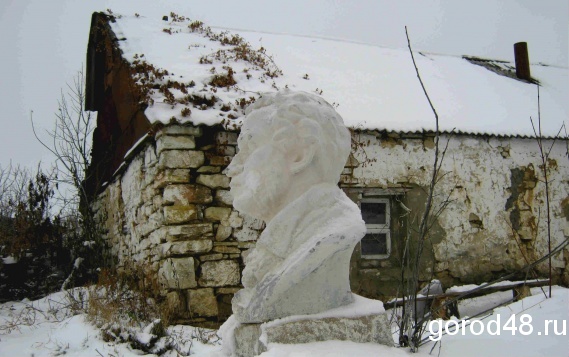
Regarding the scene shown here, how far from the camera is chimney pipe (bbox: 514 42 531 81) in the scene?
451 inches

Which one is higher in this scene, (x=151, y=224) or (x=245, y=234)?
(x=151, y=224)

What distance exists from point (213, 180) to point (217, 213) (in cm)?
37

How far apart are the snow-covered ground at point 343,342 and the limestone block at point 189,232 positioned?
3.06ft

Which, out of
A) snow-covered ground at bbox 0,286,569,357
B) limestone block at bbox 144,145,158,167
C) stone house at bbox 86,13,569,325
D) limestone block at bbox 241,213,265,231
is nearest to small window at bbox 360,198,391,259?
stone house at bbox 86,13,569,325

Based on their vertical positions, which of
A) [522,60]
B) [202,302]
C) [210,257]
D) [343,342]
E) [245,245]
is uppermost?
[522,60]

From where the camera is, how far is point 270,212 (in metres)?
2.40

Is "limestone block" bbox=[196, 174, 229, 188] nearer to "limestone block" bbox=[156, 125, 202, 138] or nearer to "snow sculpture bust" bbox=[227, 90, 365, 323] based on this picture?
"limestone block" bbox=[156, 125, 202, 138]

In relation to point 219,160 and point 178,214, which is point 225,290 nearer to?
point 178,214

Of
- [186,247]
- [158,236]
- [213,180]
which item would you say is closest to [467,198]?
[213,180]

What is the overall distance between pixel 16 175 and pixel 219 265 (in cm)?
1259

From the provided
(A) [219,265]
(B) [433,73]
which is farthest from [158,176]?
(B) [433,73]

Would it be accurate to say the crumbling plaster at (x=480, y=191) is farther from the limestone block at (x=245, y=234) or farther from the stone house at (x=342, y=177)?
the limestone block at (x=245, y=234)

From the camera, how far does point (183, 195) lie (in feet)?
18.0

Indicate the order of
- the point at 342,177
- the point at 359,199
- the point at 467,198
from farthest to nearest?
the point at 467,198 → the point at 359,199 → the point at 342,177
